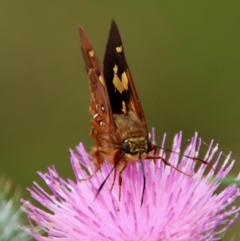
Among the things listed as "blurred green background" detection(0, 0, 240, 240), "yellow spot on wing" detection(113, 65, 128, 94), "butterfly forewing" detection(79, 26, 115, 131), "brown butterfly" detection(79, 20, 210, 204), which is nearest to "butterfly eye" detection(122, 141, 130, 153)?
"brown butterfly" detection(79, 20, 210, 204)

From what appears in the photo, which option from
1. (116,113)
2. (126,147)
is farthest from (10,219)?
(126,147)

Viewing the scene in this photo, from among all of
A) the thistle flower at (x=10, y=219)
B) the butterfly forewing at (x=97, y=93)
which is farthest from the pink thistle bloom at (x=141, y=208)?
the thistle flower at (x=10, y=219)

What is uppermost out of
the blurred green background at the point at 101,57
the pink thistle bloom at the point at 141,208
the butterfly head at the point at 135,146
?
the blurred green background at the point at 101,57

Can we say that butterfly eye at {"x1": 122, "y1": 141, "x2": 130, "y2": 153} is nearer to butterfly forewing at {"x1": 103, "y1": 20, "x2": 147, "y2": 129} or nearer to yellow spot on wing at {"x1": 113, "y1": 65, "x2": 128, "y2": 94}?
butterfly forewing at {"x1": 103, "y1": 20, "x2": 147, "y2": 129}

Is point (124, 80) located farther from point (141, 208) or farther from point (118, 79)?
point (141, 208)

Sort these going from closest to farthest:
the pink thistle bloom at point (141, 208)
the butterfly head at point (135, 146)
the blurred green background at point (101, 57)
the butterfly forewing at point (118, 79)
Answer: the pink thistle bloom at point (141, 208), the butterfly head at point (135, 146), the butterfly forewing at point (118, 79), the blurred green background at point (101, 57)

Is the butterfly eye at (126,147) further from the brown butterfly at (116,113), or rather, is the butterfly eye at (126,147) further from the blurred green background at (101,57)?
the blurred green background at (101,57)
